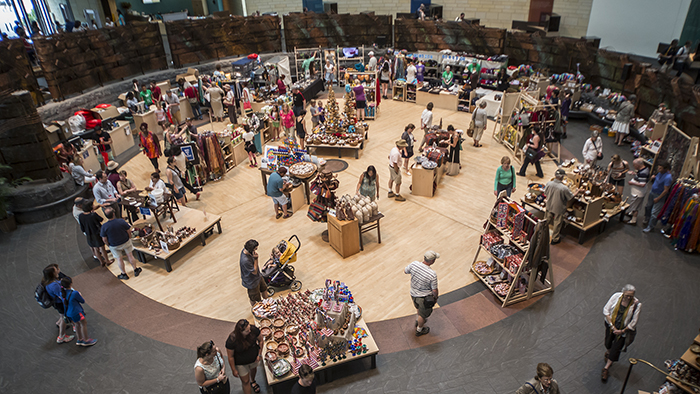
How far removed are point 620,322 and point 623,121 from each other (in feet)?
30.9

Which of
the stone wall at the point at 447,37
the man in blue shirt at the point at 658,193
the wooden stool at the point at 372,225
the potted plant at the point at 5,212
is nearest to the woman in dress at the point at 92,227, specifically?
the potted plant at the point at 5,212

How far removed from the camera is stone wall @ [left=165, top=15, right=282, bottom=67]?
20.0 m

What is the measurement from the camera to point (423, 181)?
10570 mm

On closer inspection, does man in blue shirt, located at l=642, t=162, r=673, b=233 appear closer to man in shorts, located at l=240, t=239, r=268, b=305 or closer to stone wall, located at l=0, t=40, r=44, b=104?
man in shorts, located at l=240, t=239, r=268, b=305

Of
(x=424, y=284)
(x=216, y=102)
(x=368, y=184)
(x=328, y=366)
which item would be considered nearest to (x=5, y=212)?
(x=216, y=102)

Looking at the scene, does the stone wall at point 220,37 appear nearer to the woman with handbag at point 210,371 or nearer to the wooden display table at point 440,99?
the wooden display table at point 440,99

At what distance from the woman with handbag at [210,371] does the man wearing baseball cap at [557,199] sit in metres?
6.35

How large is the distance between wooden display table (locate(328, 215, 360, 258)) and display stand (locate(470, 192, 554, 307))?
2326mm

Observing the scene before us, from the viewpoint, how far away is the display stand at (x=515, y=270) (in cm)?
687

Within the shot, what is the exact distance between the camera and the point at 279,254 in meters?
7.48

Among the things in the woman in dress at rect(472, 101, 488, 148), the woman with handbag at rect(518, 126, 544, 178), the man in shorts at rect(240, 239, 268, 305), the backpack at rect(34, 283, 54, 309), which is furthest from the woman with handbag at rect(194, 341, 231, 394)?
the woman in dress at rect(472, 101, 488, 148)

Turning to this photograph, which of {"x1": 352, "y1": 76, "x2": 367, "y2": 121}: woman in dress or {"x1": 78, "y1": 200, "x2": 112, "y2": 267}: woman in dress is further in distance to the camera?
{"x1": 352, "y1": 76, "x2": 367, "y2": 121}: woman in dress

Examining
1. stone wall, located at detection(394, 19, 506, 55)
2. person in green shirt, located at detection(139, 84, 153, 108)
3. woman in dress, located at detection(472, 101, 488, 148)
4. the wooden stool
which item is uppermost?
stone wall, located at detection(394, 19, 506, 55)

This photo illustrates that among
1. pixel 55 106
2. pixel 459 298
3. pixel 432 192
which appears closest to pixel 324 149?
pixel 432 192
